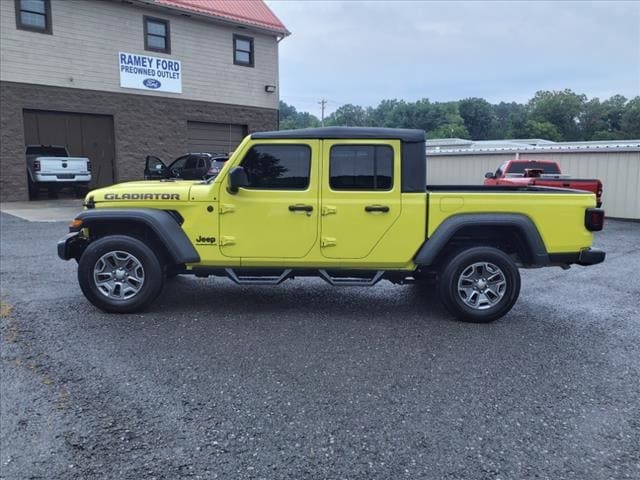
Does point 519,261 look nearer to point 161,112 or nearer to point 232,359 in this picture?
point 232,359

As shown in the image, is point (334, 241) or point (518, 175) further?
point (518, 175)

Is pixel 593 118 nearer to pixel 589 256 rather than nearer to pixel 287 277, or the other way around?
pixel 589 256

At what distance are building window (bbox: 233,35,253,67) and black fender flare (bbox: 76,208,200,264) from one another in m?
17.6

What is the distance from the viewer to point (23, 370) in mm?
4066

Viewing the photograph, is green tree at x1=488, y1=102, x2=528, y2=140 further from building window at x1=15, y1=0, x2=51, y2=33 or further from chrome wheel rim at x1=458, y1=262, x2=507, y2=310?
chrome wheel rim at x1=458, y1=262, x2=507, y2=310

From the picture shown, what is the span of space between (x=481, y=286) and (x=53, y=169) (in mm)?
15529

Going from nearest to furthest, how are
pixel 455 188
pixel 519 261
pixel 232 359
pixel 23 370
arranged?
pixel 23 370, pixel 232 359, pixel 519 261, pixel 455 188

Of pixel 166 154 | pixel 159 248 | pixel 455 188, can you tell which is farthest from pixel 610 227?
pixel 166 154

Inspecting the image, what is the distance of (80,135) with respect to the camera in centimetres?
1861

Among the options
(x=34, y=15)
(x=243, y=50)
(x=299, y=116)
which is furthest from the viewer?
(x=299, y=116)

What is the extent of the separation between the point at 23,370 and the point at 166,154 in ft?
56.9

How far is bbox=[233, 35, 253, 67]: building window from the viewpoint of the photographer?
70.7 feet

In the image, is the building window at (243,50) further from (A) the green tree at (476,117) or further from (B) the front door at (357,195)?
(A) the green tree at (476,117)

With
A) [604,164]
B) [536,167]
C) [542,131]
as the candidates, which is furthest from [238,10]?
[542,131]
